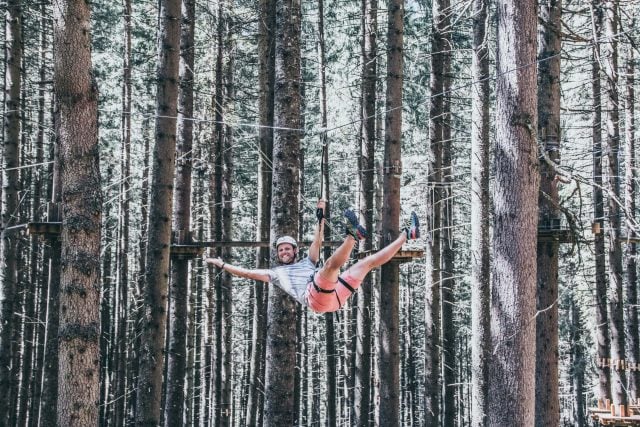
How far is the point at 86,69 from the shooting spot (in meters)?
6.96

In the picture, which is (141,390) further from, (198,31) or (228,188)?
(198,31)

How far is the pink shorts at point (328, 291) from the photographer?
7.17m

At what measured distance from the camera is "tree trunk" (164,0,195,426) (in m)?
11.9

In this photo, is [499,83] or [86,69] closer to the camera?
[86,69]

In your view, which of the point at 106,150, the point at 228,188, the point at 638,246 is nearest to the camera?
the point at 228,188

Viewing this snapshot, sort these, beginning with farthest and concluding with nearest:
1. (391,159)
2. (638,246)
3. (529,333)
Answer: (638,246) < (391,159) < (529,333)

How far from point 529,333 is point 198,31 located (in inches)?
783

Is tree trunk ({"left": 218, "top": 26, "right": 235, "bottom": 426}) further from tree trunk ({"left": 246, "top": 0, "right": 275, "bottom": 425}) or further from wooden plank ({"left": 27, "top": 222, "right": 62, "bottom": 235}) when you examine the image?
wooden plank ({"left": 27, "top": 222, "right": 62, "bottom": 235})

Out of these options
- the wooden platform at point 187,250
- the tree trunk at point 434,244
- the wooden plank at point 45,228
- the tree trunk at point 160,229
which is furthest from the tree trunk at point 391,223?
the wooden plank at point 45,228

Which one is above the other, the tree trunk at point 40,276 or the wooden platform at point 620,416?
the tree trunk at point 40,276

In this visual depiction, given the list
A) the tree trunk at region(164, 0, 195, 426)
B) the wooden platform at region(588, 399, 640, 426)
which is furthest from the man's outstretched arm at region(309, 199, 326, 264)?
the wooden platform at region(588, 399, 640, 426)

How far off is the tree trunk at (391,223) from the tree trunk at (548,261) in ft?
11.0

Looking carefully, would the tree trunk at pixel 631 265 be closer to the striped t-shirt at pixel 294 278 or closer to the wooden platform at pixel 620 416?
the wooden platform at pixel 620 416

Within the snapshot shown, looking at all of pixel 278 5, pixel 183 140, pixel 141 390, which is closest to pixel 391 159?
pixel 183 140
